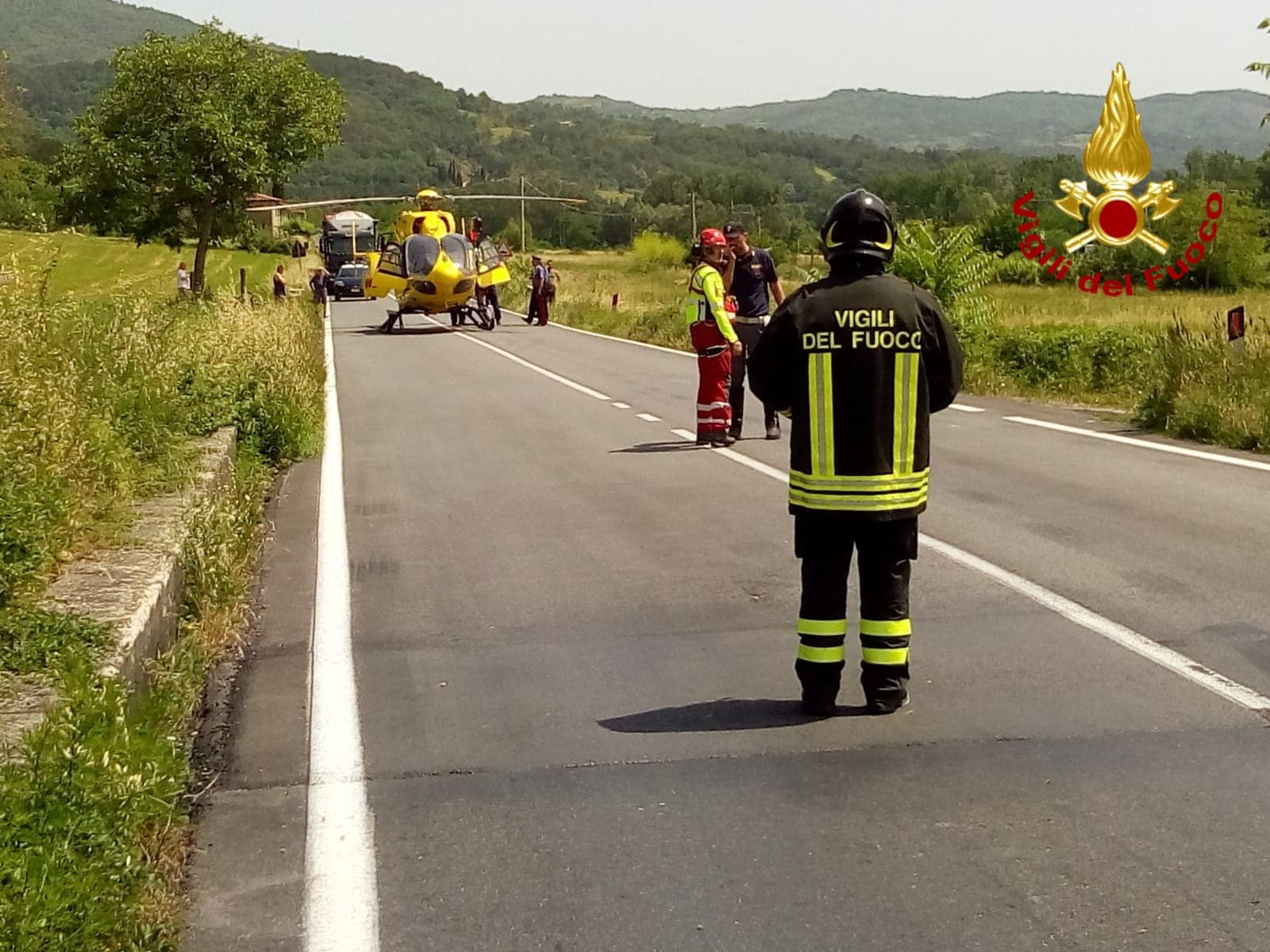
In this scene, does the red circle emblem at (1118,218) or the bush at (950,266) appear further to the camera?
the red circle emblem at (1118,218)

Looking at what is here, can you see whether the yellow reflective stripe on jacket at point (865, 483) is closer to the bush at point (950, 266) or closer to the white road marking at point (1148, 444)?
the white road marking at point (1148, 444)

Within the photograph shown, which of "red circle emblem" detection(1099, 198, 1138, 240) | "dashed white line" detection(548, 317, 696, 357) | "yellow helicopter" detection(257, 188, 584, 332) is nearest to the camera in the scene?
"dashed white line" detection(548, 317, 696, 357)

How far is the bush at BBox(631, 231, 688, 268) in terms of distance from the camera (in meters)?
94.4

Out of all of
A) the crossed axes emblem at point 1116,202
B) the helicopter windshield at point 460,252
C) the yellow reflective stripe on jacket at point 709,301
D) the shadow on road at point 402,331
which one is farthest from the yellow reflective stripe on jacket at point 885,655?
the helicopter windshield at point 460,252

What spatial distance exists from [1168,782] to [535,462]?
29.2 feet

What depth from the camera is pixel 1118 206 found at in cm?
4559

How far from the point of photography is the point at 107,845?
4.02 meters

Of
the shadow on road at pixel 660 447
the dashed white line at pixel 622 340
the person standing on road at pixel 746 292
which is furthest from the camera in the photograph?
the dashed white line at pixel 622 340

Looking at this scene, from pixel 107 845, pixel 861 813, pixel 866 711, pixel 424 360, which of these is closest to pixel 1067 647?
pixel 866 711

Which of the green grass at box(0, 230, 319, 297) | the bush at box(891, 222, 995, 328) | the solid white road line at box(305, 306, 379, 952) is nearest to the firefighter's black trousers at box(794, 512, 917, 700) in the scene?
the solid white road line at box(305, 306, 379, 952)

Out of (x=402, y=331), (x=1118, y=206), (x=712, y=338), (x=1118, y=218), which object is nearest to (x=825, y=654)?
(x=712, y=338)

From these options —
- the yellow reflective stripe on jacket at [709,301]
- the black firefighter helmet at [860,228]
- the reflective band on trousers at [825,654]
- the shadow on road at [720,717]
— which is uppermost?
the black firefighter helmet at [860,228]

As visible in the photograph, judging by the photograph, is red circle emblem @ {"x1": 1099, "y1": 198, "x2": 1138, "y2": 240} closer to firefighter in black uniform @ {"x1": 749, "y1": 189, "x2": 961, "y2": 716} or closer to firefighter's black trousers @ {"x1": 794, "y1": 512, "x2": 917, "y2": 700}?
firefighter in black uniform @ {"x1": 749, "y1": 189, "x2": 961, "y2": 716}

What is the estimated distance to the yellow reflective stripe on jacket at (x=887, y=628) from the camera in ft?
18.7
